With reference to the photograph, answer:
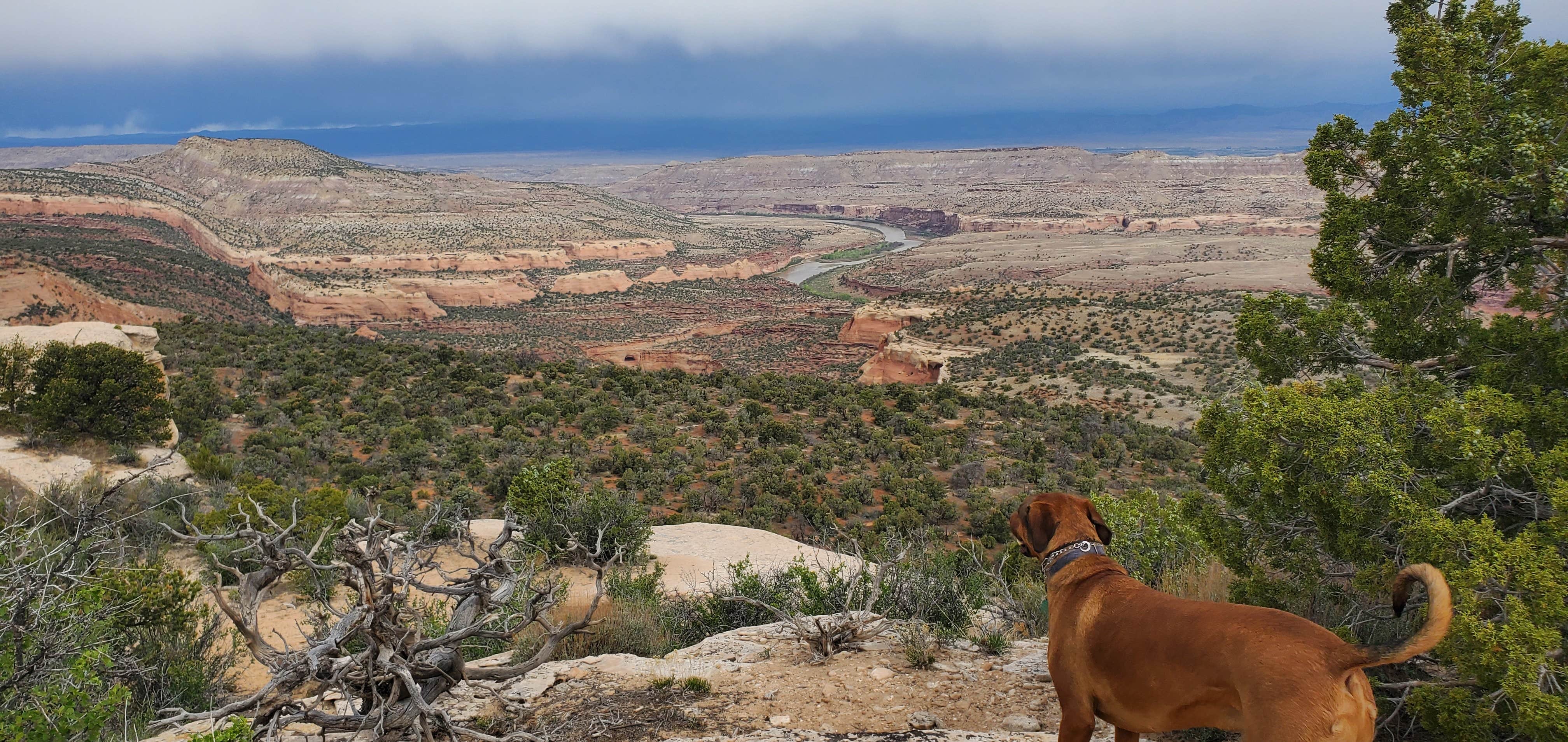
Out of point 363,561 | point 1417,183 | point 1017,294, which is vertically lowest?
point 1017,294

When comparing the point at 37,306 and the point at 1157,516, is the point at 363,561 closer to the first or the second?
the point at 1157,516

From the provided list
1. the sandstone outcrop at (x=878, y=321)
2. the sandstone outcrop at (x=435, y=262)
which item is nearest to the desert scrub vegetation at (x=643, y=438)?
the sandstone outcrop at (x=878, y=321)

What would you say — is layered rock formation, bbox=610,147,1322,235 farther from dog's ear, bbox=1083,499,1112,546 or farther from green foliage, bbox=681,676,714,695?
green foliage, bbox=681,676,714,695

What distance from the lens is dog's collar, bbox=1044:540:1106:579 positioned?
3.46 metres

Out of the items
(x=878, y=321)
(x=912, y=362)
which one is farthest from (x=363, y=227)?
(x=912, y=362)

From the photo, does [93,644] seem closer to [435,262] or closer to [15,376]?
[15,376]

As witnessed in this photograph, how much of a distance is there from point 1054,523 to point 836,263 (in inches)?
3727

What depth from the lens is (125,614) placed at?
526cm

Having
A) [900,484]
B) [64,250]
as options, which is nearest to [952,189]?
[64,250]

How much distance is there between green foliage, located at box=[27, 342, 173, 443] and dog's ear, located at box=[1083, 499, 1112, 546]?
14.9m

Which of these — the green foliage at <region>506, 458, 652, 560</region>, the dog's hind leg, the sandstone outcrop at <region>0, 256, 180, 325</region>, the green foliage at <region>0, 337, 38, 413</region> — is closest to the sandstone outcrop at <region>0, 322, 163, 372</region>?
the green foliage at <region>0, 337, 38, 413</region>

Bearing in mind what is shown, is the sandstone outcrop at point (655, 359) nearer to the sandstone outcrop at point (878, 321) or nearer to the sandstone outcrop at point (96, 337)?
the sandstone outcrop at point (878, 321)

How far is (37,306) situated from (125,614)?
3872 centimetres

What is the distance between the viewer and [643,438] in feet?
64.5
